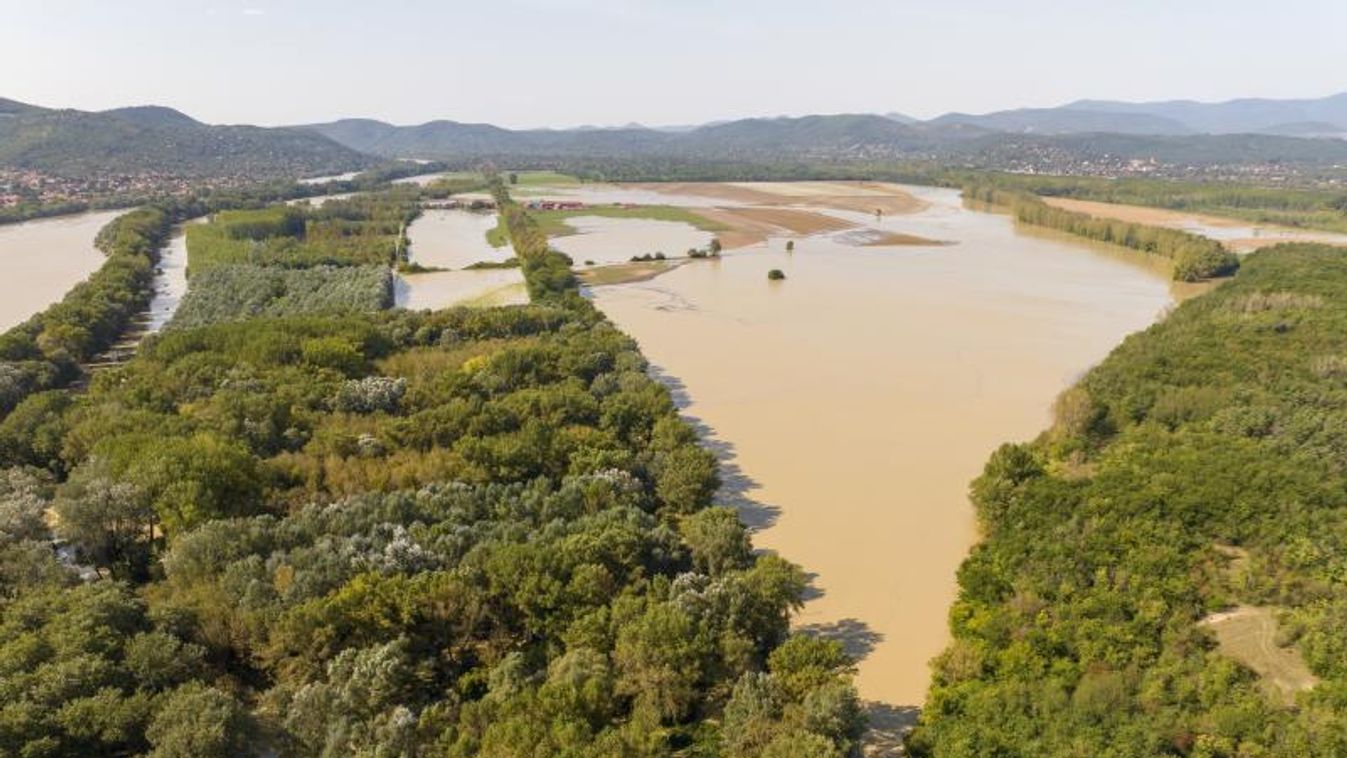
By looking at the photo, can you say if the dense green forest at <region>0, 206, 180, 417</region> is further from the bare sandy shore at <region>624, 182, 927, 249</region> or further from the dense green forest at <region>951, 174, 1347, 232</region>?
the dense green forest at <region>951, 174, 1347, 232</region>

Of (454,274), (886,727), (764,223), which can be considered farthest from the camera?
(764,223)

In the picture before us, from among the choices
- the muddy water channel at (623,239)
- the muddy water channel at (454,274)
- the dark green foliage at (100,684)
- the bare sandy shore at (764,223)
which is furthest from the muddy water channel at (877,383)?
the dark green foliage at (100,684)

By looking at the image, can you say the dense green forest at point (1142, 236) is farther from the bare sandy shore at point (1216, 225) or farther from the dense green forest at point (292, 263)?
the dense green forest at point (292, 263)

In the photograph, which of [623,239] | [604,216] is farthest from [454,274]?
[604,216]

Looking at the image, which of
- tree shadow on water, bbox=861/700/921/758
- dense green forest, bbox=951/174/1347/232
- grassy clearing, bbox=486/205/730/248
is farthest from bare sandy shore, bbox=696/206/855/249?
tree shadow on water, bbox=861/700/921/758

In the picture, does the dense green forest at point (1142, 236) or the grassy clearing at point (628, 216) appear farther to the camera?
the grassy clearing at point (628, 216)

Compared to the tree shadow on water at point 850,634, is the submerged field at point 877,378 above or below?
above

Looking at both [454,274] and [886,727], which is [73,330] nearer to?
[454,274]

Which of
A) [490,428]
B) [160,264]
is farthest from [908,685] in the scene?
[160,264]
